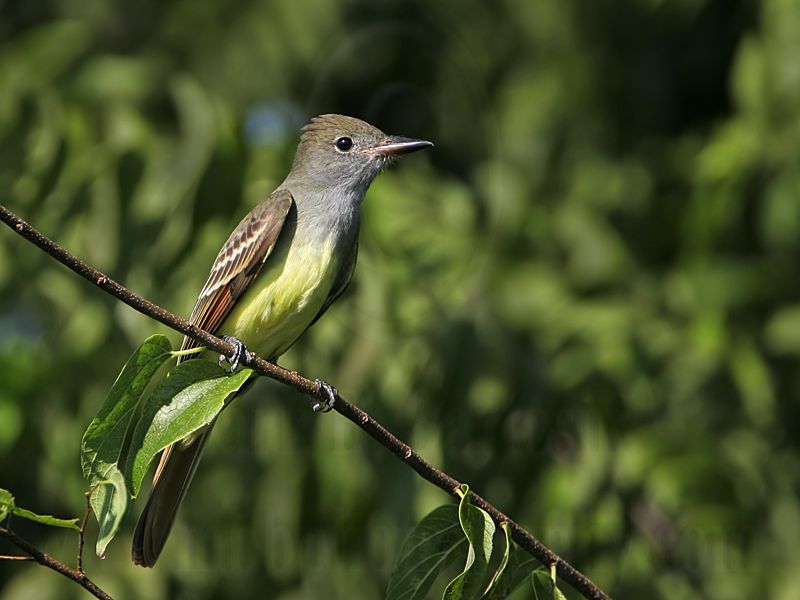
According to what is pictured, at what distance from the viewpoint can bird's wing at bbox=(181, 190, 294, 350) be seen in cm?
418

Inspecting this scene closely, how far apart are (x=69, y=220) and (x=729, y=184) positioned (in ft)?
9.01

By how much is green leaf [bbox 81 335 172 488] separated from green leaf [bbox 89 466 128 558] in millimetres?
30

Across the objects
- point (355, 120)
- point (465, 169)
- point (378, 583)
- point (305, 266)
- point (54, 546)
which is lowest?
point (54, 546)

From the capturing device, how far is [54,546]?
17.5 feet

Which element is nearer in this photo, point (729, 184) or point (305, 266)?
point (305, 266)

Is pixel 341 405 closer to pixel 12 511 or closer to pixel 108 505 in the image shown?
pixel 108 505

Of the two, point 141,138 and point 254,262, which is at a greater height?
point 141,138

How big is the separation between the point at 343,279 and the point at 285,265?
274 millimetres

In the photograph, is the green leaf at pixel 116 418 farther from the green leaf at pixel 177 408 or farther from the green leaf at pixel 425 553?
the green leaf at pixel 425 553

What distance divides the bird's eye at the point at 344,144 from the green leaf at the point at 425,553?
2.30 metres

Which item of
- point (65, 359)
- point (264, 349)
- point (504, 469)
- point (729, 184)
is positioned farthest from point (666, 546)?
point (65, 359)

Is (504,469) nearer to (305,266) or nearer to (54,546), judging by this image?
(305,266)

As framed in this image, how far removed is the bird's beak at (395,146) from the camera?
14.1 ft

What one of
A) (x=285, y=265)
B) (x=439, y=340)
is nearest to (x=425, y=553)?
(x=285, y=265)
